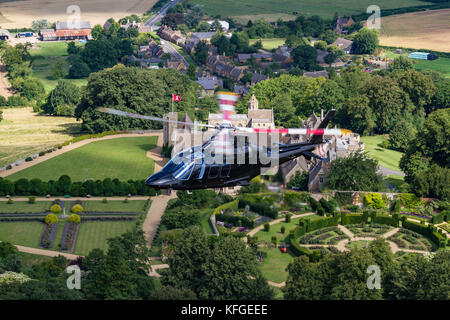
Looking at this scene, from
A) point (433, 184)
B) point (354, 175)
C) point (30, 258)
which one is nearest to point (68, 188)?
point (30, 258)

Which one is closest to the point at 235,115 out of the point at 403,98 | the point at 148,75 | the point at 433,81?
the point at 148,75

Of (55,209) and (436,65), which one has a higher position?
(436,65)

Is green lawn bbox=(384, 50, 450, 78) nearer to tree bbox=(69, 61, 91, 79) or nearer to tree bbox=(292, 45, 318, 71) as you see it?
tree bbox=(292, 45, 318, 71)

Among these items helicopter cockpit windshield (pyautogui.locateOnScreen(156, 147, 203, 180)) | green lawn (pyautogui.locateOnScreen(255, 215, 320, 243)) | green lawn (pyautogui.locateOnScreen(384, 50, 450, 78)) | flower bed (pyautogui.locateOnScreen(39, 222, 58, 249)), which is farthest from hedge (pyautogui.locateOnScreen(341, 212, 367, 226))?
green lawn (pyautogui.locateOnScreen(384, 50, 450, 78))

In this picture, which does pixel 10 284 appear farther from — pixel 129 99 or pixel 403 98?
pixel 403 98

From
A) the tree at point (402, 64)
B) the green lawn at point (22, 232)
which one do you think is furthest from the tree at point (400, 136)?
the green lawn at point (22, 232)

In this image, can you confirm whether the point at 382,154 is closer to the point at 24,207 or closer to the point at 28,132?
the point at 24,207
